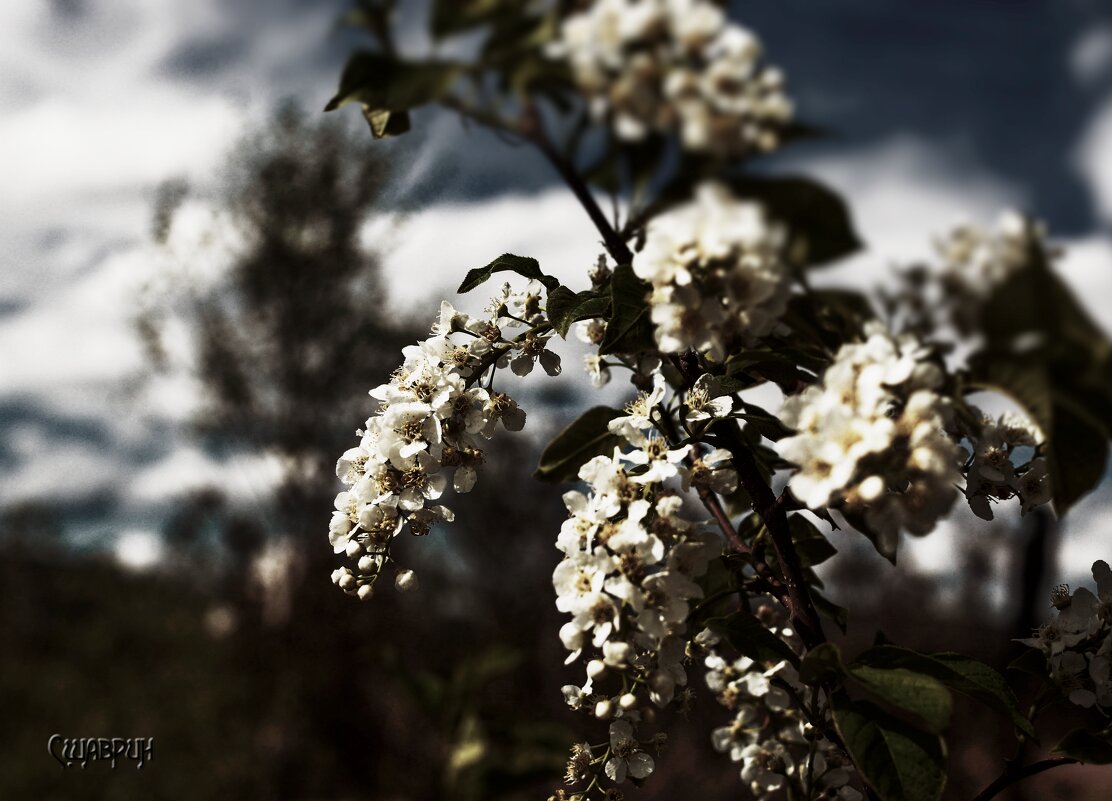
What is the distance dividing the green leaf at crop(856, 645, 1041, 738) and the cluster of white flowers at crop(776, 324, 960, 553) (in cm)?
17

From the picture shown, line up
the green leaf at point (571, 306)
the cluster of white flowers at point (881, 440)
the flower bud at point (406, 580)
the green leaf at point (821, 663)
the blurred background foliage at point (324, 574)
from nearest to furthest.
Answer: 1. the cluster of white flowers at point (881, 440)
2. the green leaf at point (821, 663)
3. the green leaf at point (571, 306)
4. the flower bud at point (406, 580)
5. the blurred background foliage at point (324, 574)

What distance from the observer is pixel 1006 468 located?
790 millimetres

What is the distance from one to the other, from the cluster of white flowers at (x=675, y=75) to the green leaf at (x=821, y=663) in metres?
0.39

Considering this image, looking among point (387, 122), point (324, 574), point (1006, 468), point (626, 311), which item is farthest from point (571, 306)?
point (324, 574)

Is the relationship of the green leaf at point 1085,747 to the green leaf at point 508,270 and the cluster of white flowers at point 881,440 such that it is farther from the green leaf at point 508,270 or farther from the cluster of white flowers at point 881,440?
the green leaf at point 508,270

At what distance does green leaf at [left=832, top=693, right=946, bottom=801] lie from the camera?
64 cm

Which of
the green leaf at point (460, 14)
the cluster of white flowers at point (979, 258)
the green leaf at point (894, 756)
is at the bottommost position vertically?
the green leaf at point (894, 756)

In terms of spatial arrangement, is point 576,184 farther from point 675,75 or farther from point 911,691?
point 911,691

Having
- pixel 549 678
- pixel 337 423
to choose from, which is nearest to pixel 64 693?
pixel 337 423

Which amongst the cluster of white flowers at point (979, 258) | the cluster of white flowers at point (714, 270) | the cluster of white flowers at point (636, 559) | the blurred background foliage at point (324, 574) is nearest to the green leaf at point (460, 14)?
the cluster of white flowers at point (714, 270)

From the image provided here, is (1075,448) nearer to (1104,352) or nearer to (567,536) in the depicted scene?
(1104,352)

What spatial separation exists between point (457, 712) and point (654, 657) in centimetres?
282

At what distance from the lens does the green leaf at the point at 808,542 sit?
0.92 meters

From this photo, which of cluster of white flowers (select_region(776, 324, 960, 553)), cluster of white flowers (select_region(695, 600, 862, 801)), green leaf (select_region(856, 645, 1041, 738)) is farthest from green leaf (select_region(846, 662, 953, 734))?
cluster of white flowers (select_region(695, 600, 862, 801))
